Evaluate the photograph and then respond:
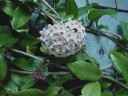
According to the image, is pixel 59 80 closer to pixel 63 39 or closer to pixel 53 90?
pixel 53 90

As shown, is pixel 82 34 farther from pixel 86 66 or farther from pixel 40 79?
pixel 40 79

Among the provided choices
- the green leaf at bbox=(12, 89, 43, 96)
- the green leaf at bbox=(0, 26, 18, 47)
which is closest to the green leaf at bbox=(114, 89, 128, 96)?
the green leaf at bbox=(12, 89, 43, 96)

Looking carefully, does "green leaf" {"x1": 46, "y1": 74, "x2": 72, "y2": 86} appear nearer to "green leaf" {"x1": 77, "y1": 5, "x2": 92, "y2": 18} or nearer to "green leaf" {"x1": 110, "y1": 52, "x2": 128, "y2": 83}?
"green leaf" {"x1": 110, "y1": 52, "x2": 128, "y2": 83}

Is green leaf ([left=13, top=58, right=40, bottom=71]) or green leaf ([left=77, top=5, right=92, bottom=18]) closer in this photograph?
green leaf ([left=13, top=58, right=40, bottom=71])

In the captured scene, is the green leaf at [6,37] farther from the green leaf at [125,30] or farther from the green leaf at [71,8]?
the green leaf at [125,30]

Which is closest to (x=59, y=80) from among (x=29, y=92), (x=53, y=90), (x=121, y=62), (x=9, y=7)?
(x=53, y=90)

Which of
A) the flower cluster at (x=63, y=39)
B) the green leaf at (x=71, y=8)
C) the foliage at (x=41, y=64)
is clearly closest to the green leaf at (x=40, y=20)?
the foliage at (x=41, y=64)

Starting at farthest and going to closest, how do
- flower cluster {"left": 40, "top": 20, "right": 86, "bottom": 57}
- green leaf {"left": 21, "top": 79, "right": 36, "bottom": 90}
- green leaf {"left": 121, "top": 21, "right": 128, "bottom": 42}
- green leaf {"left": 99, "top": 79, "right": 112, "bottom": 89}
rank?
green leaf {"left": 121, "top": 21, "right": 128, "bottom": 42}, green leaf {"left": 99, "top": 79, "right": 112, "bottom": 89}, green leaf {"left": 21, "top": 79, "right": 36, "bottom": 90}, flower cluster {"left": 40, "top": 20, "right": 86, "bottom": 57}
